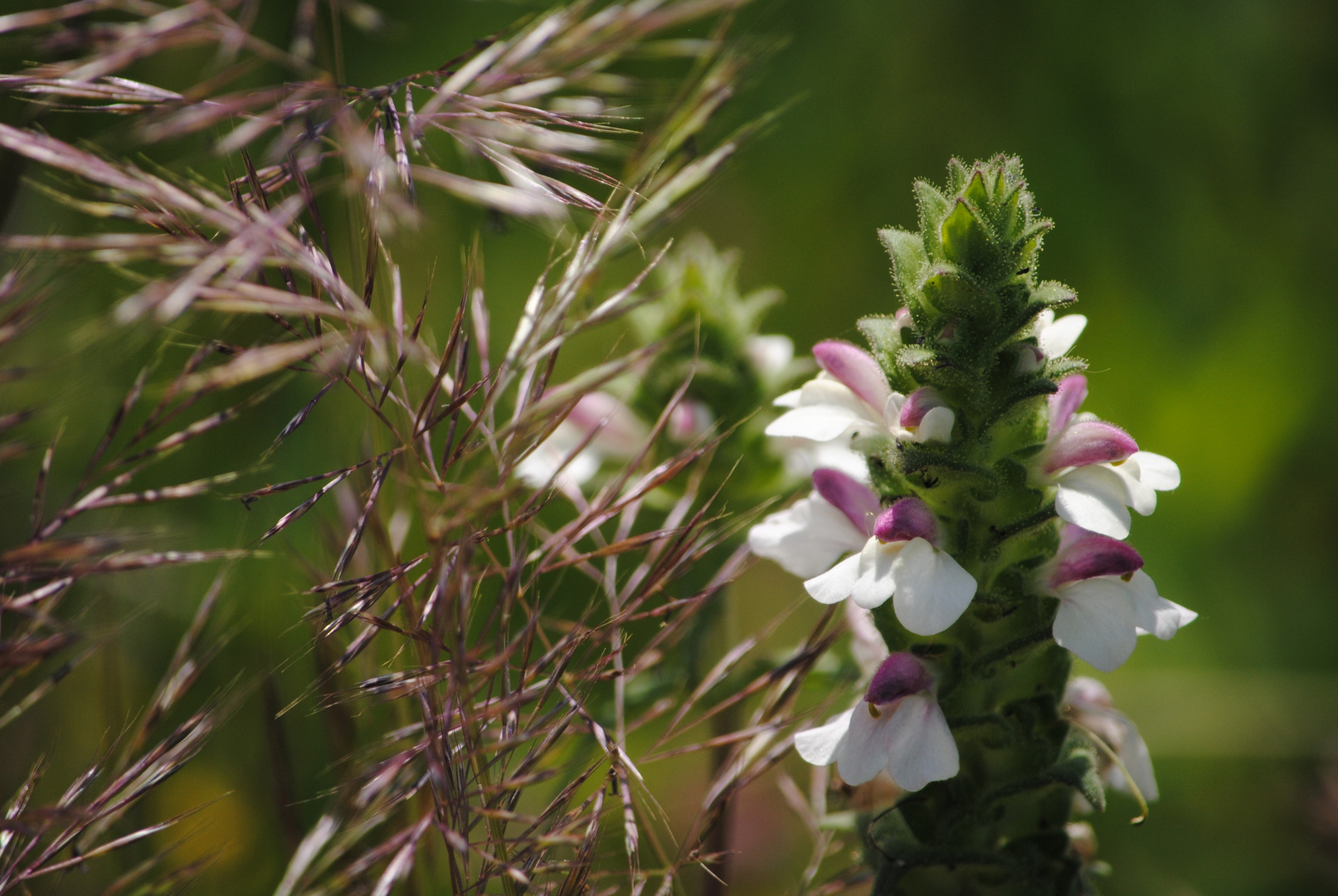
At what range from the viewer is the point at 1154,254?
1.79 m

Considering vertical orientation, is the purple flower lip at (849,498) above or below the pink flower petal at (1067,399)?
below

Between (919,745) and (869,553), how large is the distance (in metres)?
0.11

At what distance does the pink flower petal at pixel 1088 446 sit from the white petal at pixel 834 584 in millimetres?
144

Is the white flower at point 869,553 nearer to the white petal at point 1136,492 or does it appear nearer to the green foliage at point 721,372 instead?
the white petal at point 1136,492

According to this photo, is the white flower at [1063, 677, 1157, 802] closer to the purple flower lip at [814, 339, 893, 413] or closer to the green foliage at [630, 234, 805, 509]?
the purple flower lip at [814, 339, 893, 413]

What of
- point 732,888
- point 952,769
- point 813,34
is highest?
point 813,34

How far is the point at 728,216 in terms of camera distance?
1.87 m

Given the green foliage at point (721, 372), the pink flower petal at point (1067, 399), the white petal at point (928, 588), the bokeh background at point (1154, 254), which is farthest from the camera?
the bokeh background at point (1154, 254)

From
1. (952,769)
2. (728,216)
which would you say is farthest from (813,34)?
(952,769)

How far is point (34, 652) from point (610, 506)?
291mm

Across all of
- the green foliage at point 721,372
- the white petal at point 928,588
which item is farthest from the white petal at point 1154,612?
the green foliage at point 721,372

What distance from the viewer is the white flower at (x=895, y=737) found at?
56 centimetres

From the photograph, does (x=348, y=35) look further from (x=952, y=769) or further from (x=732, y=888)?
(x=952, y=769)

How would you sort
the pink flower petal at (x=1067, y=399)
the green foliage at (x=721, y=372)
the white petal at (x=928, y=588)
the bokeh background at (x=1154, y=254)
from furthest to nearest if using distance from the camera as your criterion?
the bokeh background at (x=1154, y=254) < the green foliage at (x=721, y=372) < the pink flower petal at (x=1067, y=399) < the white petal at (x=928, y=588)
